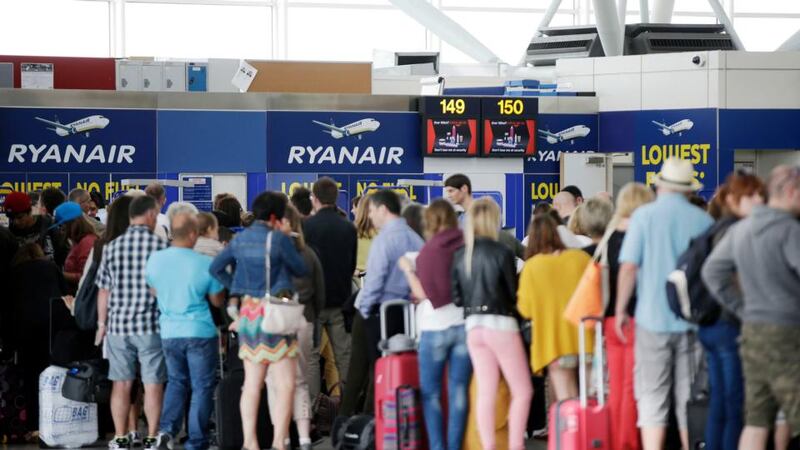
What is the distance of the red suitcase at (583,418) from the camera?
774 cm

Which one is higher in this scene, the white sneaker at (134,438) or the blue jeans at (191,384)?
the blue jeans at (191,384)

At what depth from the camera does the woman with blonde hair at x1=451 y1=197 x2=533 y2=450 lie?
8.02 m

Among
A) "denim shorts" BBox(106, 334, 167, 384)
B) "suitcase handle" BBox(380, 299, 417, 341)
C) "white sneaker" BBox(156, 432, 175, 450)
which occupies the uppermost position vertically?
"suitcase handle" BBox(380, 299, 417, 341)

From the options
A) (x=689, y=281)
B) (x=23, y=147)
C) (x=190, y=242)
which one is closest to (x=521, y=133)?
(x=23, y=147)

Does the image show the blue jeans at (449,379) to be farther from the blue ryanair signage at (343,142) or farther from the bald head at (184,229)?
the blue ryanair signage at (343,142)

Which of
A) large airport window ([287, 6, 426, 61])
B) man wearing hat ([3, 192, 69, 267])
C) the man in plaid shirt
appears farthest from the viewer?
large airport window ([287, 6, 426, 61])

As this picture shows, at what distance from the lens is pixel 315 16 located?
30828 millimetres

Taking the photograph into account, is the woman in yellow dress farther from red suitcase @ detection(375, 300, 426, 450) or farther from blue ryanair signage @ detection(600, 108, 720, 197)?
blue ryanair signage @ detection(600, 108, 720, 197)

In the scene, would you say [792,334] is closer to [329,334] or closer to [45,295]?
[329,334]

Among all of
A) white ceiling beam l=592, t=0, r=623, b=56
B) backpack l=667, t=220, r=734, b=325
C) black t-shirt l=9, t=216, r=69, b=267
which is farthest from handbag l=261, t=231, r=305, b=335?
white ceiling beam l=592, t=0, r=623, b=56

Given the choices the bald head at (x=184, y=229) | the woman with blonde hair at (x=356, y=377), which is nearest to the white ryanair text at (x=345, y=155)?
the woman with blonde hair at (x=356, y=377)

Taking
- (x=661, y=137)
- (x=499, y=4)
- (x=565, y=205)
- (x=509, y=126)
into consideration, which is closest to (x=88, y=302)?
(x=565, y=205)

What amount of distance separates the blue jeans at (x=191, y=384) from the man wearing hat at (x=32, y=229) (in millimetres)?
2122

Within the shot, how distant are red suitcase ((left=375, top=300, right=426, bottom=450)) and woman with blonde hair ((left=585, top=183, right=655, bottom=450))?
1.16 metres
